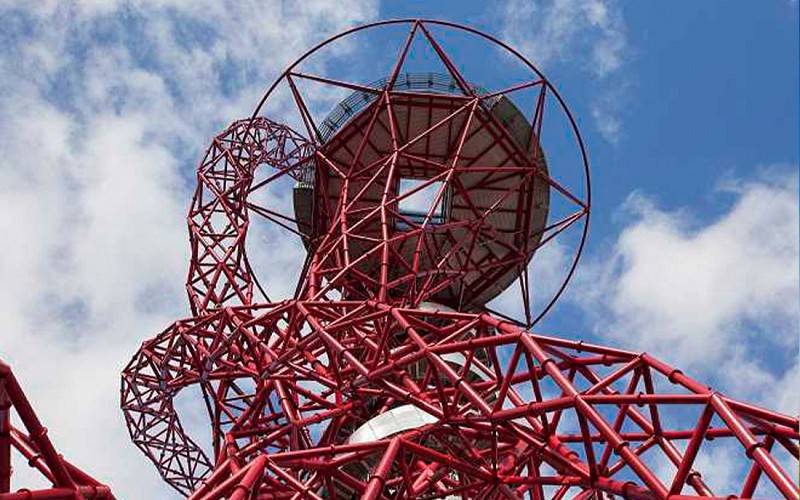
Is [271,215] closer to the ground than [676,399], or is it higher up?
higher up

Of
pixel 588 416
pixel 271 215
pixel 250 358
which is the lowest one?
pixel 588 416

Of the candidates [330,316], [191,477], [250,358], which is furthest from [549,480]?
[191,477]

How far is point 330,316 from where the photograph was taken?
72.0 ft

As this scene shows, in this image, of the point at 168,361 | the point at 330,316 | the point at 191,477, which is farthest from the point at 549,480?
the point at 191,477

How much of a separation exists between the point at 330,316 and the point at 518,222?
1376cm

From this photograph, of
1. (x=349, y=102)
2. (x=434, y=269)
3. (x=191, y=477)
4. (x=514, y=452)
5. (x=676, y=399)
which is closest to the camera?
(x=676, y=399)

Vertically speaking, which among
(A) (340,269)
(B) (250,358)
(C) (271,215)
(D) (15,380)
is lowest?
(D) (15,380)

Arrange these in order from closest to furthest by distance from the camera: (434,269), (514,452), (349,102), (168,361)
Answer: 1. (514,452)
2. (168,361)
3. (434,269)
4. (349,102)

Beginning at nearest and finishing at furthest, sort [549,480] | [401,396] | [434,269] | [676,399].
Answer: [676,399]
[549,480]
[401,396]
[434,269]

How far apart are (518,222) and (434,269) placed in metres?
5.54

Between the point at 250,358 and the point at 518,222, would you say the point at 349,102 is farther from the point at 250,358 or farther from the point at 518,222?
the point at 250,358

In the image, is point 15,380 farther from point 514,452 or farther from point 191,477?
point 191,477

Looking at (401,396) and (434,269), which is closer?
(401,396)

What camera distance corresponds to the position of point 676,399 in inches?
551
